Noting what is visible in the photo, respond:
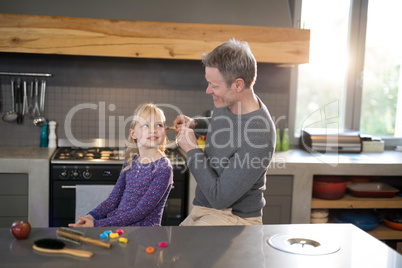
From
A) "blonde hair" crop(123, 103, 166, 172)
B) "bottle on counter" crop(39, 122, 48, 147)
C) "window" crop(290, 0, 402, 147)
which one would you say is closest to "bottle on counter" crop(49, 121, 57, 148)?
"bottle on counter" crop(39, 122, 48, 147)

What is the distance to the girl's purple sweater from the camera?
6.81 ft

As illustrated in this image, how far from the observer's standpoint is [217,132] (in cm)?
203

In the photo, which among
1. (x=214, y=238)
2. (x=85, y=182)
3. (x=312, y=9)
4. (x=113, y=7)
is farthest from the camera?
(x=312, y=9)

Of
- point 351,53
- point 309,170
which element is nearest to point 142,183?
point 309,170

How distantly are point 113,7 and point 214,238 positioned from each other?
7.94 ft

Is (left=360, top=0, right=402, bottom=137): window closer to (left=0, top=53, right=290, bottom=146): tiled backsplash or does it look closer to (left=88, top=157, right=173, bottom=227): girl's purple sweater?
(left=0, top=53, right=290, bottom=146): tiled backsplash

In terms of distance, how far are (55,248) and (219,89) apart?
91 cm

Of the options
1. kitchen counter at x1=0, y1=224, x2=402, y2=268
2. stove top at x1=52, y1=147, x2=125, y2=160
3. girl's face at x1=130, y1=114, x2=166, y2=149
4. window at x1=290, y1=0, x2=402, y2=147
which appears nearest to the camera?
kitchen counter at x1=0, y1=224, x2=402, y2=268

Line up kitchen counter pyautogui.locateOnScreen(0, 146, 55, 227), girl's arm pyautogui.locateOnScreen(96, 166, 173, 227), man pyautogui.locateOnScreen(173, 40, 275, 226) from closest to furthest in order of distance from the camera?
man pyautogui.locateOnScreen(173, 40, 275, 226), girl's arm pyautogui.locateOnScreen(96, 166, 173, 227), kitchen counter pyautogui.locateOnScreen(0, 146, 55, 227)

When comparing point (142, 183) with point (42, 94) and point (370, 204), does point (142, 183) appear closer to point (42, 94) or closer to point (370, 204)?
point (42, 94)

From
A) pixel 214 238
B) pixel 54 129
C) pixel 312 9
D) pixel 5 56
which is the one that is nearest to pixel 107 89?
pixel 54 129

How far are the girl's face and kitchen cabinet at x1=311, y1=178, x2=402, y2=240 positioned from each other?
1.43 m

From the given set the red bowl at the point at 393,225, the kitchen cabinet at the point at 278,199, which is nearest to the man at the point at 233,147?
the kitchen cabinet at the point at 278,199

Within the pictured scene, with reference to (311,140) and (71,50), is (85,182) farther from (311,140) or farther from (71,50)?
(311,140)
